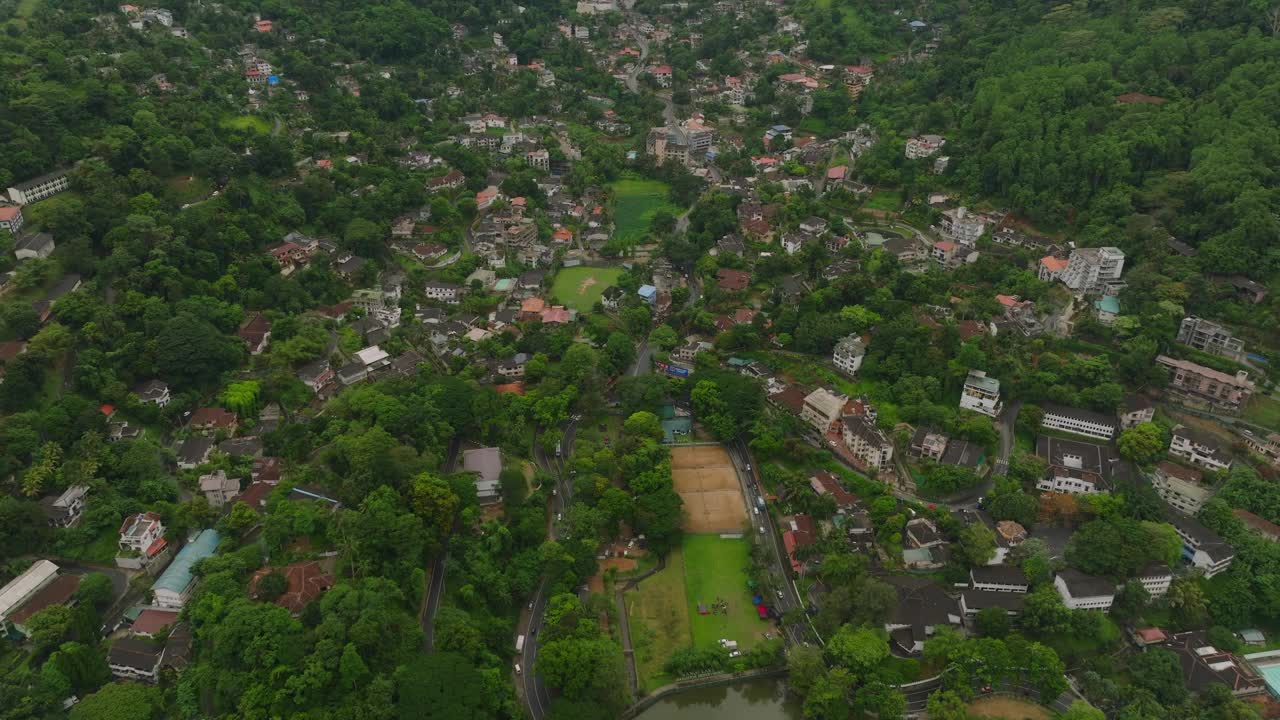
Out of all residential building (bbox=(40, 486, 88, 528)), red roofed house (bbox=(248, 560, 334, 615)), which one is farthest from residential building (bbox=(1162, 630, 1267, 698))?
residential building (bbox=(40, 486, 88, 528))

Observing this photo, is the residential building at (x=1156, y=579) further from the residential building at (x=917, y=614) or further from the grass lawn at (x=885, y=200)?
the grass lawn at (x=885, y=200)

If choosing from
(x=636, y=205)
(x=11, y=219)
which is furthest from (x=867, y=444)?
(x=11, y=219)

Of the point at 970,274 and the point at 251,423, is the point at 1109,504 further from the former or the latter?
the point at 251,423

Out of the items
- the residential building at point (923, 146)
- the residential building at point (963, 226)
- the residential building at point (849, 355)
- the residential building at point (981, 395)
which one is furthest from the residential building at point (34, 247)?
the residential building at point (923, 146)

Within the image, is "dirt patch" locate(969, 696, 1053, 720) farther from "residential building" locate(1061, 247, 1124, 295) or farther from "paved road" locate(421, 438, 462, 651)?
"residential building" locate(1061, 247, 1124, 295)

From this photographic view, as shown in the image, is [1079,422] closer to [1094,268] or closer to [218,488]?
[1094,268]

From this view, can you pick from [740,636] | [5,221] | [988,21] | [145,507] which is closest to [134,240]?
[5,221]
